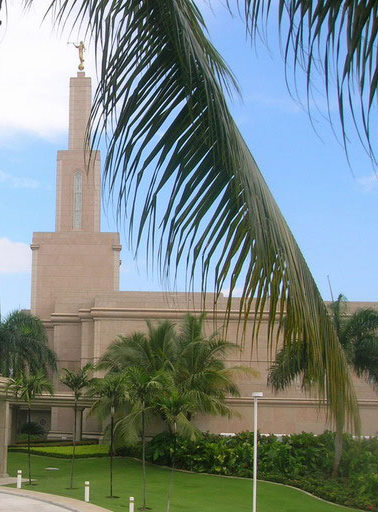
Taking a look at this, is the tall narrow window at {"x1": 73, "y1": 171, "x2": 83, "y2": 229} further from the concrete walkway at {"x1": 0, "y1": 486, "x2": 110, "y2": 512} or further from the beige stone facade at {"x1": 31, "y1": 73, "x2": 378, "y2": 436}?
the concrete walkway at {"x1": 0, "y1": 486, "x2": 110, "y2": 512}

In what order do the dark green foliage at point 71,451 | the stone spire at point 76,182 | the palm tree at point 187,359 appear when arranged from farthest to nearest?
1. the stone spire at point 76,182
2. the dark green foliage at point 71,451
3. the palm tree at point 187,359

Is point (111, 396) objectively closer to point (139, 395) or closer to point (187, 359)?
point (139, 395)

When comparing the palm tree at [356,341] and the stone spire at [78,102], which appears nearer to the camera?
the palm tree at [356,341]

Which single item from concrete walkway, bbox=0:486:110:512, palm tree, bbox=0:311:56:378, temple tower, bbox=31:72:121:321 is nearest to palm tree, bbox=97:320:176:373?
palm tree, bbox=0:311:56:378

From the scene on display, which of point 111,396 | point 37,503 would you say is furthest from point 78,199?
point 37,503

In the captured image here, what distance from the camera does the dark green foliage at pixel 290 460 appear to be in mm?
28234

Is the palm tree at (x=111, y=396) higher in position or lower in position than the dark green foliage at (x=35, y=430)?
higher

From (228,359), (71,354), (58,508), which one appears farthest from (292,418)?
(58,508)

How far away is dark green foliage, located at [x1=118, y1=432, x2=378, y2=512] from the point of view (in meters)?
28.2

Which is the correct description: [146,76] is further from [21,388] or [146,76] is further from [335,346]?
[21,388]

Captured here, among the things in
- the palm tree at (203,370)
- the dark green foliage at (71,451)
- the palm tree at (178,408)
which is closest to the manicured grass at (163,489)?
the dark green foliage at (71,451)

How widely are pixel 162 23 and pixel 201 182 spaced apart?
1.99 feet

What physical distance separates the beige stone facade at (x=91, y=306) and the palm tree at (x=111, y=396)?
484cm

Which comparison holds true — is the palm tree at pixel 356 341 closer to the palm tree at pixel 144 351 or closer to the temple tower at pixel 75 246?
the palm tree at pixel 144 351
